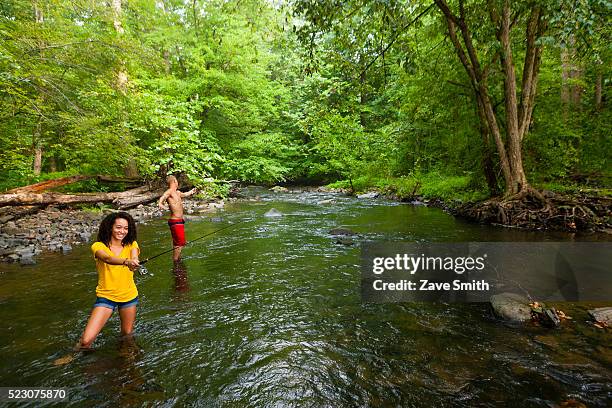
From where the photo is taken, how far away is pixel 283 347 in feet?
13.1

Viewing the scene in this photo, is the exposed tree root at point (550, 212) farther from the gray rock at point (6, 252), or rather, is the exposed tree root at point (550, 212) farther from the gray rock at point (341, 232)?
the gray rock at point (6, 252)

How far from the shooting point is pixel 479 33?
10.1 m

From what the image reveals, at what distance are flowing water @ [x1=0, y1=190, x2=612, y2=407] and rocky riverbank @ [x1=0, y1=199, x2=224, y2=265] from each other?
1631 millimetres

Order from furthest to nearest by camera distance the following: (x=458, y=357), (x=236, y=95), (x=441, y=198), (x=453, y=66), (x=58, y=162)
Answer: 1. (x=58, y=162)
2. (x=236, y=95)
3. (x=441, y=198)
4. (x=453, y=66)
5. (x=458, y=357)

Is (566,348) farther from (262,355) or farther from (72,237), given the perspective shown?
(72,237)

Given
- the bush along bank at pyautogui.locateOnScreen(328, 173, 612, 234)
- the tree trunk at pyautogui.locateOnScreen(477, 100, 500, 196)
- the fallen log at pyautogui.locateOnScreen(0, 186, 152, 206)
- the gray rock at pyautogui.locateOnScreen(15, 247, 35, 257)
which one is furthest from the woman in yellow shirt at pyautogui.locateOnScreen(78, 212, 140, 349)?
the tree trunk at pyautogui.locateOnScreen(477, 100, 500, 196)

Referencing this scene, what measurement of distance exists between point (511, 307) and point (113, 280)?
5.13 m

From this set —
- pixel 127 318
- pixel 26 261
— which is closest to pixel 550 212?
pixel 127 318

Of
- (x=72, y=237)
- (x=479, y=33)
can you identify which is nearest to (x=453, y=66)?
(x=479, y=33)

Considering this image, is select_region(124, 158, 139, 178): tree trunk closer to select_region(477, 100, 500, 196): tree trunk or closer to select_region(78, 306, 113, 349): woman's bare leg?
select_region(78, 306, 113, 349): woman's bare leg

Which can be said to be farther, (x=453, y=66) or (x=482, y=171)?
(x=482, y=171)

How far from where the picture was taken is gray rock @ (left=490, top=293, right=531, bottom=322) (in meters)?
4.49

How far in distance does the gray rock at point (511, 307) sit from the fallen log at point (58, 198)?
502 inches

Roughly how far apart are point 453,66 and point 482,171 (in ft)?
14.2
